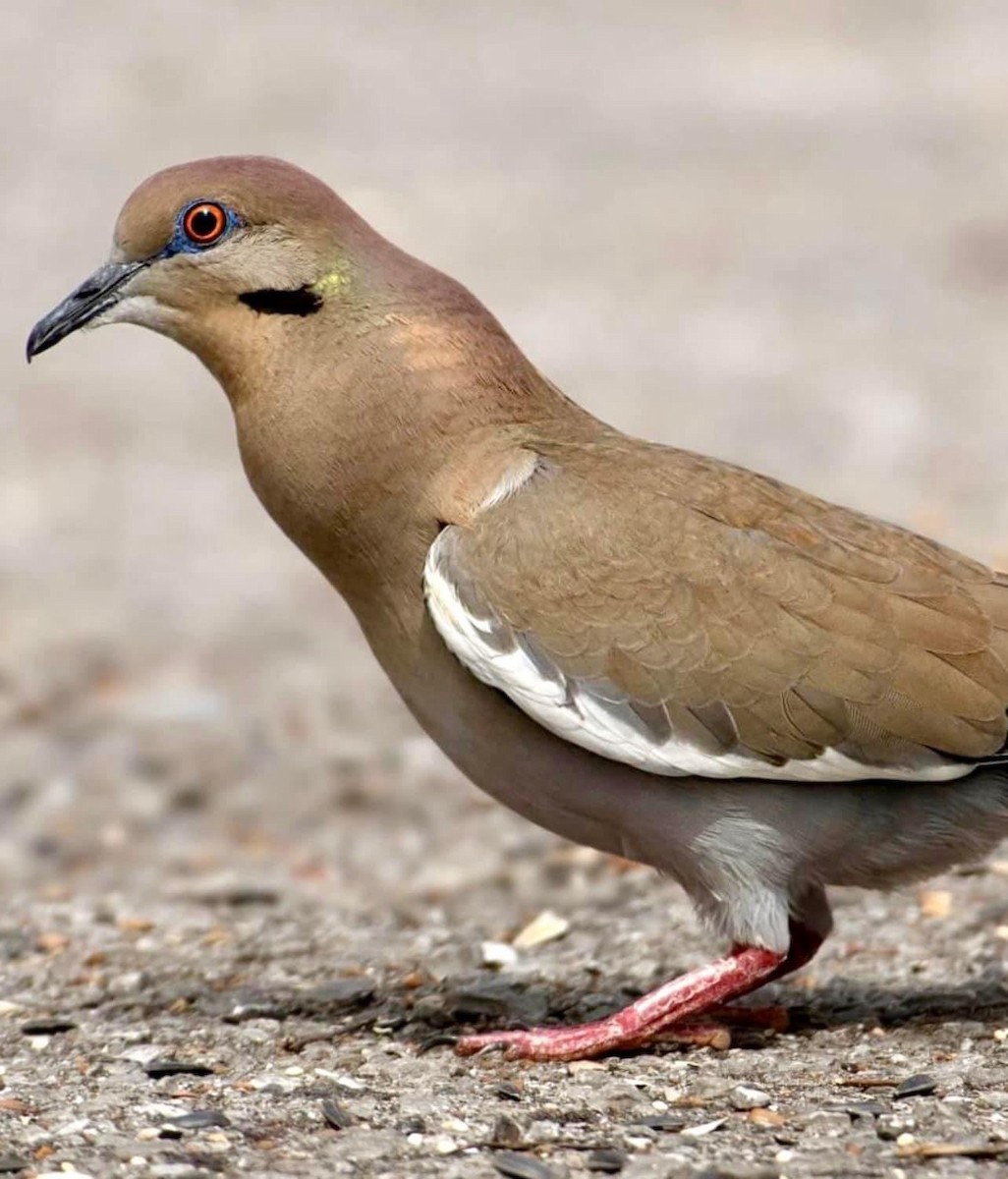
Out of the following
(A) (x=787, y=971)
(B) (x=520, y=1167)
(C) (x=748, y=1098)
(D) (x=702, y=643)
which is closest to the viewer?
(B) (x=520, y=1167)

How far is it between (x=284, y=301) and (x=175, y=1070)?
6.23 ft

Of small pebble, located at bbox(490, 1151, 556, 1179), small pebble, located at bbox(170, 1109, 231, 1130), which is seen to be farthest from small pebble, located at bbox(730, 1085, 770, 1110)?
small pebble, located at bbox(170, 1109, 231, 1130)

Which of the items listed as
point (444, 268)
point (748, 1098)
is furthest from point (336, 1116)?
point (444, 268)

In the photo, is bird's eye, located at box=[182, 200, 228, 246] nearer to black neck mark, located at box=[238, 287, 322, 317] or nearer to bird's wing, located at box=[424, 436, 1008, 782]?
black neck mark, located at box=[238, 287, 322, 317]

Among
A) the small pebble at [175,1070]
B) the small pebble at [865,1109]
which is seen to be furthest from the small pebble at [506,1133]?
the small pebble at [175,1070]

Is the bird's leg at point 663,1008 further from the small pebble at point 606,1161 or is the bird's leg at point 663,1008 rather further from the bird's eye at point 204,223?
the bird's eye at point 204,223

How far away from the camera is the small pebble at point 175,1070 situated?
5.36 meters

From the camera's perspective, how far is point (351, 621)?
10.5m

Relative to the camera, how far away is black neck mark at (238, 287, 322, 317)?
554 centimetres

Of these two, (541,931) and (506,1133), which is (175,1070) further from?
(541,931)

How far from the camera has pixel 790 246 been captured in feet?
49.2

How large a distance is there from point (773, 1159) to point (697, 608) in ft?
4.39

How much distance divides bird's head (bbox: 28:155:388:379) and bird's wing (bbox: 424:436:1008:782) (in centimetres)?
74

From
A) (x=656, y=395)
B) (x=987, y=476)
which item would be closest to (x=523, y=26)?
(x=656, y=395)
